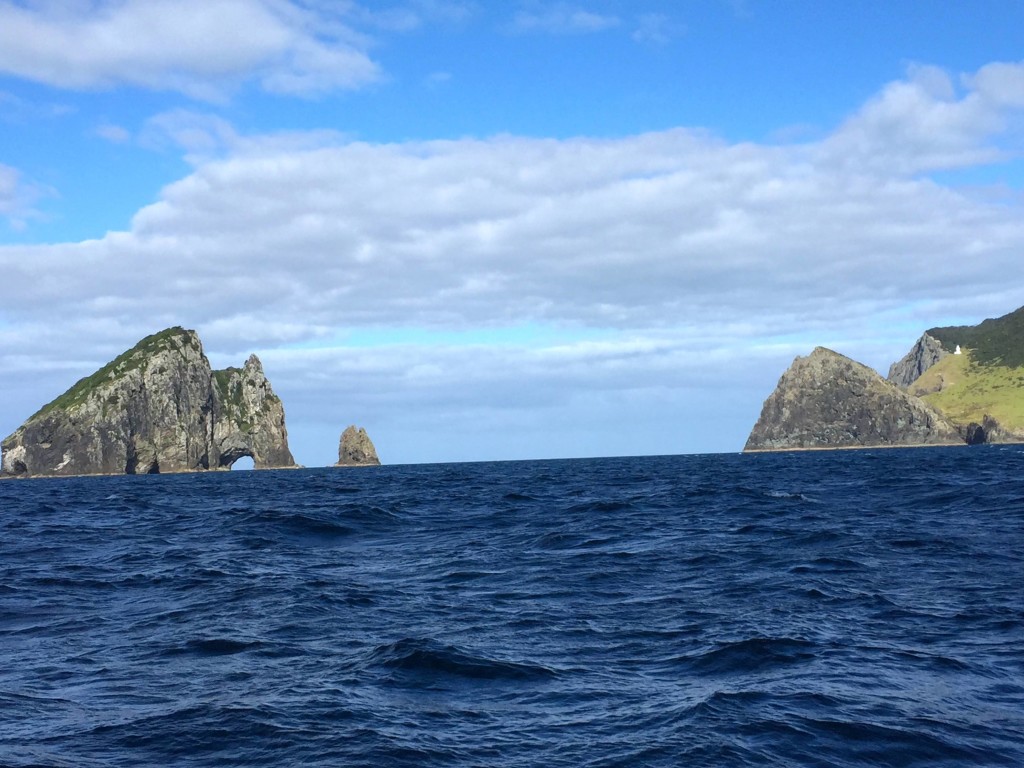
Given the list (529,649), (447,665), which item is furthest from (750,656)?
(447,665)

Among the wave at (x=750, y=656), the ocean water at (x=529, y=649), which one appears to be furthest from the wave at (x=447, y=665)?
the wave at (x=750, y=656)

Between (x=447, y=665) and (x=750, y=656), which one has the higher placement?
(x=447, y=665)

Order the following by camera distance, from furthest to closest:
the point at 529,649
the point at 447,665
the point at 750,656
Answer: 1. the point at 529,649
2. the point at 750,656
3. the point at 447,665

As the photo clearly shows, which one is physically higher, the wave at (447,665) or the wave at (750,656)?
the wave at (447,665)

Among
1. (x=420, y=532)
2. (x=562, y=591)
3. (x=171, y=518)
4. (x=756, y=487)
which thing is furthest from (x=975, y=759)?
(x=756, y=487)

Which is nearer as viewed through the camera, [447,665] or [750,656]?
[447,665]

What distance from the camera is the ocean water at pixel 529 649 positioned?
40.5 ft

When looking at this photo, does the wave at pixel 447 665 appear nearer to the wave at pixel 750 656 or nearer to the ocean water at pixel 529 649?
the ocean water at pixel 529 649

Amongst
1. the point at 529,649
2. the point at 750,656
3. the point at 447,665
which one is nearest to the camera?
the point at 447,665

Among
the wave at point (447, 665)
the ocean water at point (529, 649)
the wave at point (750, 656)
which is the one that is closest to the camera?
the ocean water at point (529, 649)

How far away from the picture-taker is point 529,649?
1777 cm

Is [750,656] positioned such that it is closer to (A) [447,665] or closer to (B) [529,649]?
(B) [529,649]

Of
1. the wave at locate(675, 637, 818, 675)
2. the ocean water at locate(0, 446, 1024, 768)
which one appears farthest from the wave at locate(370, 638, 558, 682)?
the wave at locate(675, 637, 818, 675)

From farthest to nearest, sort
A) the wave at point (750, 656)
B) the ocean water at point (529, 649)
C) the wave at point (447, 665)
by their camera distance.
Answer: the wave at point (750, 656) → the wave at point (447, 665) → the ocean water at point (529, 649)
